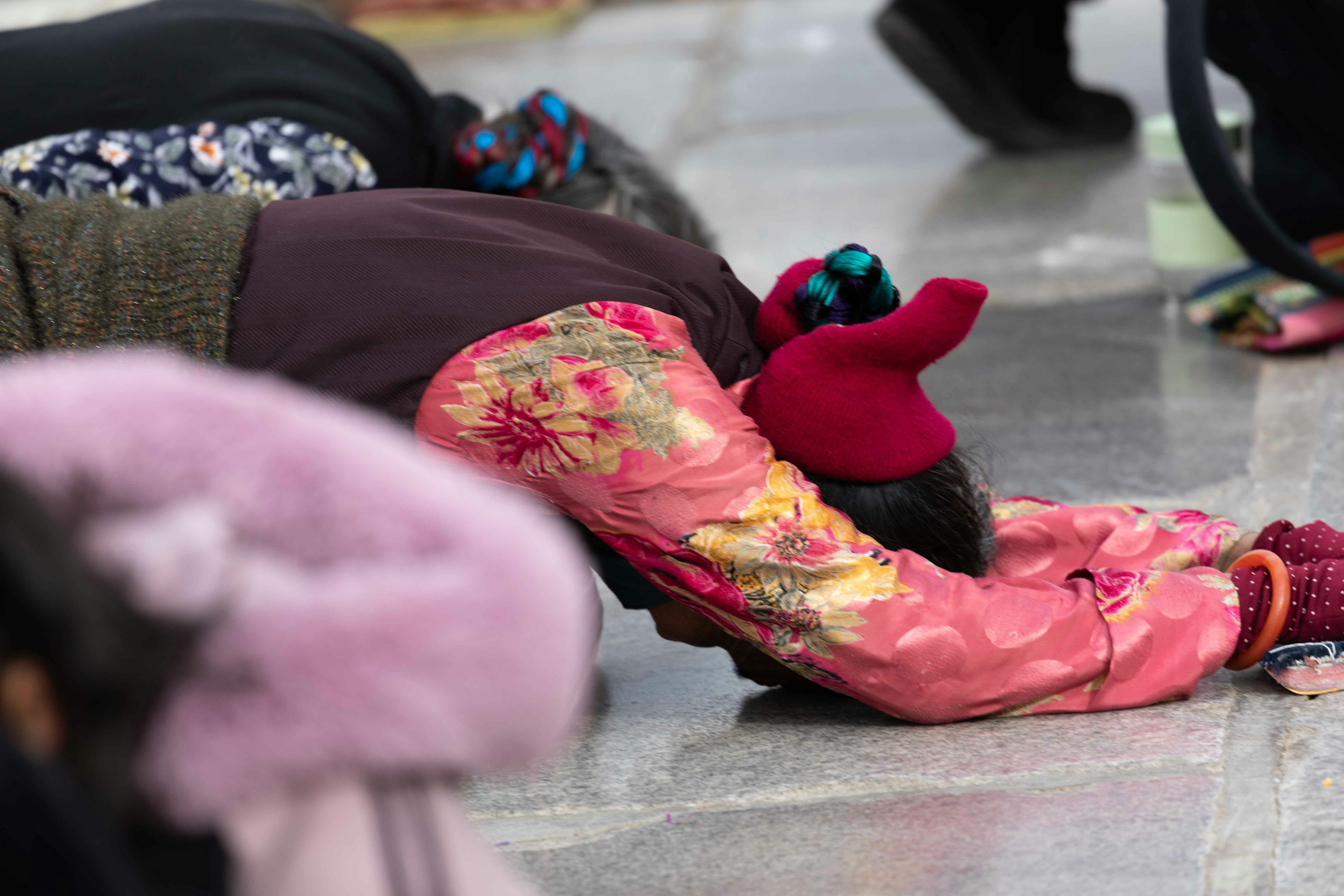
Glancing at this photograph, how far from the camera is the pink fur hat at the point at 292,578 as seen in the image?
80 cm

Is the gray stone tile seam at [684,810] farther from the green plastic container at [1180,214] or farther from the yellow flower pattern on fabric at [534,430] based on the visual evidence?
the green plastic container at [1180,214]

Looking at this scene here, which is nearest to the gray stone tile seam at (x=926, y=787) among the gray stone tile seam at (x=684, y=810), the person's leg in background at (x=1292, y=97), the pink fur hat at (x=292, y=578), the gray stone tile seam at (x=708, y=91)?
the gray stone tile seam at (x=684, y=810)

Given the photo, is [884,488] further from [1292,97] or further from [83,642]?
[1292,97]

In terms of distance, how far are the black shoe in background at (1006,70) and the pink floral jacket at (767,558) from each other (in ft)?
9.05

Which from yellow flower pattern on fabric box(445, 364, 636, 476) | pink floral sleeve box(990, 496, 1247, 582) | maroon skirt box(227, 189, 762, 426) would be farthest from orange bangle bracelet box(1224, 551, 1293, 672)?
yellow flower pattern on fabric box(445, 364, 636, 476)

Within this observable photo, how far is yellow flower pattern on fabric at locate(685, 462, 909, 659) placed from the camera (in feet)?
4.67

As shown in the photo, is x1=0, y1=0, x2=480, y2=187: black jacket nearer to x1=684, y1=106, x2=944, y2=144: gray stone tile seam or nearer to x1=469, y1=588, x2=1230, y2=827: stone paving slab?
x1=469, y1=588, x2=1230, y2=827: stone paving slab

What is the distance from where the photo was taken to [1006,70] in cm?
419

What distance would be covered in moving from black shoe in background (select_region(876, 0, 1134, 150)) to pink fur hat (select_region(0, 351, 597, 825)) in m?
3.43

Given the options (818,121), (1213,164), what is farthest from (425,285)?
(818,121)

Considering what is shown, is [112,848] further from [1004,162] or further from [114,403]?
[1004,162]

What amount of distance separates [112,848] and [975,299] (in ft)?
3.18

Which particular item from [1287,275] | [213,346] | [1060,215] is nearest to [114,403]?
[213,346]

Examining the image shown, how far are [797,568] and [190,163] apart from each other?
1.25 m
